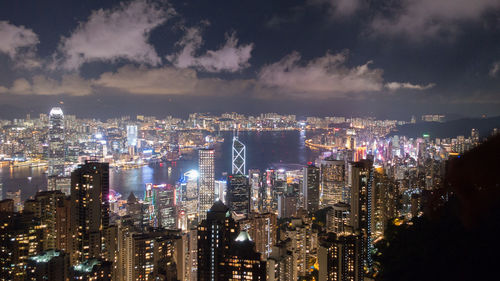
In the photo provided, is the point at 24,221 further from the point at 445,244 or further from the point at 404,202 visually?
the point at 404,202

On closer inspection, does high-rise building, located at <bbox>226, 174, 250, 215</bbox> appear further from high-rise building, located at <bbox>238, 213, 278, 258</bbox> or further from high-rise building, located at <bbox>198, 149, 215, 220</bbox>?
high-rise building, located at <bbox>238, 213, 278, 258</bbox>

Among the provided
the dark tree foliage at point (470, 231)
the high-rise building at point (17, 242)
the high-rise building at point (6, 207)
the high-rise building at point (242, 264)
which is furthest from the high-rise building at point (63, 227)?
the dark tree foliage at point (470, 231)

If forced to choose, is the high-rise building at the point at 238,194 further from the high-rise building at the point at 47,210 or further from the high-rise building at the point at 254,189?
the high-rise building at the point at 47,210

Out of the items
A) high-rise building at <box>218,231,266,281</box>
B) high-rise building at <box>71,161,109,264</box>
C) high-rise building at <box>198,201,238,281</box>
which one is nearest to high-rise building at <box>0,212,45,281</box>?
high-rise building at <box>71,161,109,264</box>

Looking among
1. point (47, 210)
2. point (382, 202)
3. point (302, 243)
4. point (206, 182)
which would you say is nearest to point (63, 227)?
point (47, 210)

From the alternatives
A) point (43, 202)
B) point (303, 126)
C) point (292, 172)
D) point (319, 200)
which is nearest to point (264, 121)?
point (303, 126)

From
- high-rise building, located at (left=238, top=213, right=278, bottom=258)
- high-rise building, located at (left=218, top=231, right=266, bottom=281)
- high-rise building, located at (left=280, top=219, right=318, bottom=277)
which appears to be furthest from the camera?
high-rise building, located at (left=238, top=213, right=278, bottom=258)
